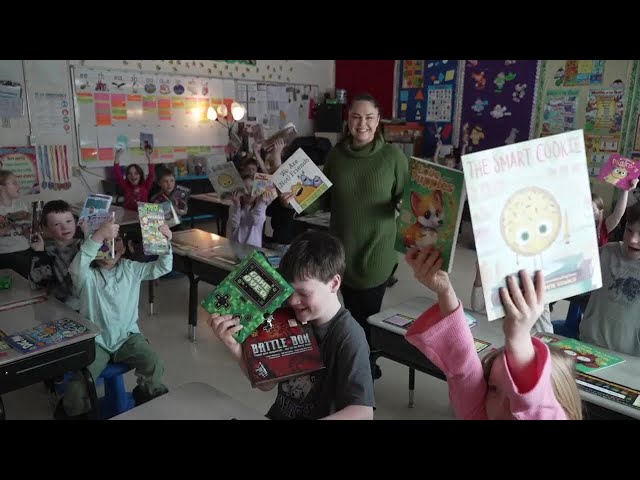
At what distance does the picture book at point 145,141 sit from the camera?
6.83 metres

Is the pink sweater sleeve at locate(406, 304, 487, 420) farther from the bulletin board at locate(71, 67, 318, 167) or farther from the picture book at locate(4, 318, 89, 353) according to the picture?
the bulletin board at locate(71, 67, 318, 167)

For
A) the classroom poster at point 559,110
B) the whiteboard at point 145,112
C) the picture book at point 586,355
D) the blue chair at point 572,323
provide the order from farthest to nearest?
the classroom poster at point 559,110 < the whiteboard at point 145,112 < the blue chair at point 572,323 < the picture book at point 586,355

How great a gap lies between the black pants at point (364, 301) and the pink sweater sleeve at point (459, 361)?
151 cm

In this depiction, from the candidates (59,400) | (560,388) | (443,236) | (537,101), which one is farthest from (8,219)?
(537,101)

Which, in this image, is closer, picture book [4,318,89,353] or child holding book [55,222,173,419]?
picture book [4,318,89,353]

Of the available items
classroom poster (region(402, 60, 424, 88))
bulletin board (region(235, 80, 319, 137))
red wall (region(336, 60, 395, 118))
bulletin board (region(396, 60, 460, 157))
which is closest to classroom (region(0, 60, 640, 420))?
bulletin board (region(396, 60, 460, 157))

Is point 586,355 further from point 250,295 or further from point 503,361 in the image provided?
point 250,295

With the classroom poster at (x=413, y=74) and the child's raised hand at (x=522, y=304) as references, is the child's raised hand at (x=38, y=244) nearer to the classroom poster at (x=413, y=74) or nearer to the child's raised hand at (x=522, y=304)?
the child's raised hand at (x=522, y=304)

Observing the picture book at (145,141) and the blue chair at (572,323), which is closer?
the blue chair at (572,323)

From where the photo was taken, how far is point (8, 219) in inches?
155

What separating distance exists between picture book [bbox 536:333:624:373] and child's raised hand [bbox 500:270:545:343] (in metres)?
1.11

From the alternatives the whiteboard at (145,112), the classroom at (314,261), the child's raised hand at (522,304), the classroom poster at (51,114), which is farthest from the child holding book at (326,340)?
the whiteboard at (145,112)

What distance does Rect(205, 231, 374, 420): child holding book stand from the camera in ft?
4.49

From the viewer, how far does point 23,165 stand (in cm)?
587
